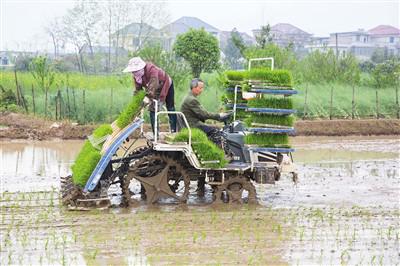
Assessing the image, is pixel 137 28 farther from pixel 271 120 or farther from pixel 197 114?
pixel 271 120

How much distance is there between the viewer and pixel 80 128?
22.1 meters

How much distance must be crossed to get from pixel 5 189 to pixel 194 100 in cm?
401

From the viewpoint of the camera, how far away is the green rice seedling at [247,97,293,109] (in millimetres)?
12227

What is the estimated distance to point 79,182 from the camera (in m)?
11.9

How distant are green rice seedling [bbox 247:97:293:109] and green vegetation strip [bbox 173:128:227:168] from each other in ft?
2.94

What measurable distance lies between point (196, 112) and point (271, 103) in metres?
1.22

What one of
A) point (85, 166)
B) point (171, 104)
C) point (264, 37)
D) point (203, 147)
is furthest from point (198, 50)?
point (85, 166)

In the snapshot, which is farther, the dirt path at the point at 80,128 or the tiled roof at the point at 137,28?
the tiled roof at the point at 137,28

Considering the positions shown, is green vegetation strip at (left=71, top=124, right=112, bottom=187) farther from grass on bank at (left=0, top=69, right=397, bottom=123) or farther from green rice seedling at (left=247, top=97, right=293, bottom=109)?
grass on bank at (left=0, top=69, right=397, bottom=123)

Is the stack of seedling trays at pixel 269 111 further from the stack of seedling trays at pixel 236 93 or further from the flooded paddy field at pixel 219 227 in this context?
the stack of seedling trays at pixel 236 93

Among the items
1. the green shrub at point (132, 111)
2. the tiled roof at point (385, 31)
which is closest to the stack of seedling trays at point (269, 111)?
the green shrub at point (132, 111)

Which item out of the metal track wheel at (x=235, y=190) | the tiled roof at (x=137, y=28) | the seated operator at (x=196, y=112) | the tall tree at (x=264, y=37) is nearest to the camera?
the metal track wheel at (x=235, y=190)

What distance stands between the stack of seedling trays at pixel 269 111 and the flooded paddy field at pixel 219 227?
102cm

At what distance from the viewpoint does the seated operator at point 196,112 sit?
41.3 feet
